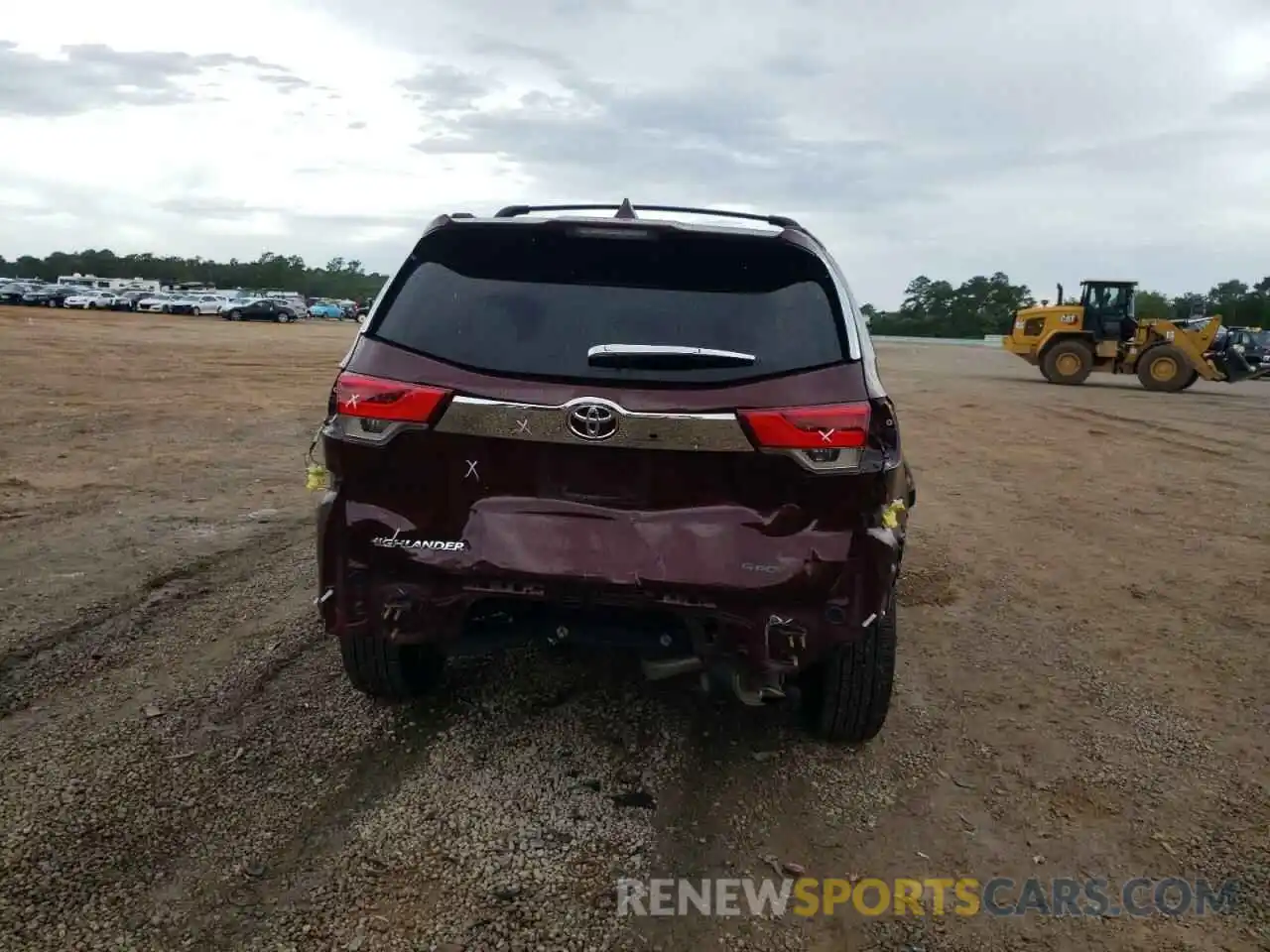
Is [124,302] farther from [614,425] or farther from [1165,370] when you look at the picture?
[614,425]

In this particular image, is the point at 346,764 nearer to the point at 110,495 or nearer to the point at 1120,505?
the point at 110,495

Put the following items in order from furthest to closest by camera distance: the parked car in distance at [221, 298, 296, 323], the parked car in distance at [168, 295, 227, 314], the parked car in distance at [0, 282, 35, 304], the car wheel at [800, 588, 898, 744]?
the parked car in distance at [168, 295, 227, 314] < the parked car in distance at [0, 282, 35, 304] < the parked car in distance at [221, 298, 296, 323] < the car wheel at [800, 588, 898, 744]

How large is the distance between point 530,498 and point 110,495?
Answer: 5.60 metres

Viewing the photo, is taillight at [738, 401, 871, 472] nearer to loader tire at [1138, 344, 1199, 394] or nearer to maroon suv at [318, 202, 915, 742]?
maroon suv at [318, 202, 915, 742]

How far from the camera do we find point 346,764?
3.25 m

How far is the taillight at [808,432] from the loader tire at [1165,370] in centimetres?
2296

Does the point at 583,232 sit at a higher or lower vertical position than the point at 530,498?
higher

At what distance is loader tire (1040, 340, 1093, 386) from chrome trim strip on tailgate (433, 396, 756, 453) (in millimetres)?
23542

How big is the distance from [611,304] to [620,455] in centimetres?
49

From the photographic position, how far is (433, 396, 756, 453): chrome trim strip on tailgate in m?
2.76

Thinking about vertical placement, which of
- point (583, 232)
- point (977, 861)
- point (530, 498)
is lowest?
point (977, 861)

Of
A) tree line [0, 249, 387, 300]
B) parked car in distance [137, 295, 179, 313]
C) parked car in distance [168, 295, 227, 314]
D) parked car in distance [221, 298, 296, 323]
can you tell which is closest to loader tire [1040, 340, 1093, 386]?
parked car in distance [221, 298, 296, 323]

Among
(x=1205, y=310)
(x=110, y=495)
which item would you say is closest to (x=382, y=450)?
(x=110, y=495)

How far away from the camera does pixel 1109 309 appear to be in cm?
2388
